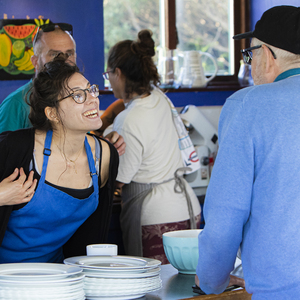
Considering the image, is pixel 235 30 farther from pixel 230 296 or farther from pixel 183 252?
pixel 230 296

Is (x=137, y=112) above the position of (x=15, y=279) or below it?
above

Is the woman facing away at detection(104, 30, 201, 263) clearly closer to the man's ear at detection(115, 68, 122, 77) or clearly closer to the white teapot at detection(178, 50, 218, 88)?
the man's ear at detection(115, 68, 122, 77)

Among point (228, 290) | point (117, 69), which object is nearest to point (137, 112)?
point (117, 69)

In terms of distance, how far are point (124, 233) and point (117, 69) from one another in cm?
94

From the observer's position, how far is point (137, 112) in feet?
7.78

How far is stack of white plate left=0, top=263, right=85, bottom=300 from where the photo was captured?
1072 millimetres

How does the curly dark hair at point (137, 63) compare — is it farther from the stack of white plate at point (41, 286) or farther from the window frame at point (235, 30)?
the stack of white plate at point (41, 286)

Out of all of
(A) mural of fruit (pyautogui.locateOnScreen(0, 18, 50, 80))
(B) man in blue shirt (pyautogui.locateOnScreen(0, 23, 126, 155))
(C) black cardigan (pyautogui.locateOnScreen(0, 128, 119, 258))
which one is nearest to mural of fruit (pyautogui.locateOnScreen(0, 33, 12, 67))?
(A) mural of fruit (pyautogui.locateOnScreen(0, 18, 50, 80))

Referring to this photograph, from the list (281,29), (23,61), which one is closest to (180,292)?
(281,29)

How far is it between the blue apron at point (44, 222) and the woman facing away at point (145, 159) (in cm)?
58

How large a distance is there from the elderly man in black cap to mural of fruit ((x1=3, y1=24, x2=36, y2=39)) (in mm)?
2309

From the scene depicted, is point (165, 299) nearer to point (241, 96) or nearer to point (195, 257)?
point (195, 257)

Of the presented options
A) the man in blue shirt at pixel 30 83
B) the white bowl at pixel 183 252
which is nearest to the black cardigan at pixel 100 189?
the man in blue shirt at pixel 30 83

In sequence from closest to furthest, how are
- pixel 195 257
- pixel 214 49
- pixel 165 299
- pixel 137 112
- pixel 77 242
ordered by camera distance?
pixel 165 299, pixel 195 257, pixel 77 242, pixel 137 112, pixel 214 49
